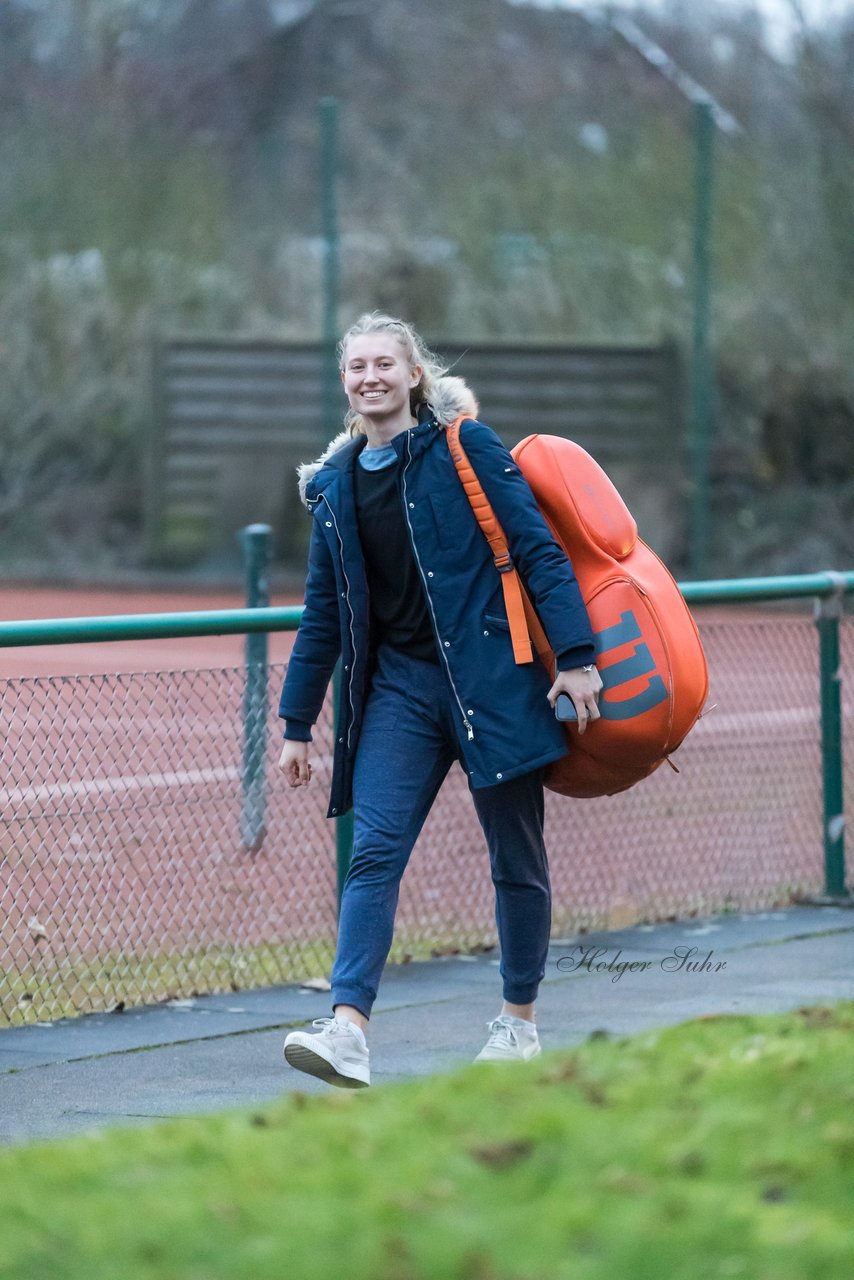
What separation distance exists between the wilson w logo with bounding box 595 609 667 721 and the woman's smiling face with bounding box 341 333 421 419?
71cm

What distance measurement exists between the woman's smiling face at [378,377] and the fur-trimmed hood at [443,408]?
0.08 meters

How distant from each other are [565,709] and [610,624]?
9.4 inches

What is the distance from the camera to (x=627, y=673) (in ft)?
16.5

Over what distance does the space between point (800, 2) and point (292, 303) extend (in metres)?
6.90

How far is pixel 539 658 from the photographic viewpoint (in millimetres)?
5094

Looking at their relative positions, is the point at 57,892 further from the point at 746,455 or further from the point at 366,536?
the point at 746,455

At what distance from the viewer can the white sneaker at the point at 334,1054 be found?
15.9 feet

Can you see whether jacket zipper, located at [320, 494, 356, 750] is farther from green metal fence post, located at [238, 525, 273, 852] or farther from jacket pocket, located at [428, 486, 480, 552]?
green metal fence post, located at [238, 525, 273, 852]

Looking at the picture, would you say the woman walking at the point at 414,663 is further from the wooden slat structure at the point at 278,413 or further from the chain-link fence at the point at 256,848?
the wooden slat structure at the point at 278,413

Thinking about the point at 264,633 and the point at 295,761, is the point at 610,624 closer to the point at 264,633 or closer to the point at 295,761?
the point at 295,761

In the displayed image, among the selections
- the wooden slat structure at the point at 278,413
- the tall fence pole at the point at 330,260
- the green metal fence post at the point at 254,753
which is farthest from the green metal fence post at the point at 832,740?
the wooden slat structure at the point at 278,413

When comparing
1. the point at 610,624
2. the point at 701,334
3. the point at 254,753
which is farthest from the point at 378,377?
the point at 701,334

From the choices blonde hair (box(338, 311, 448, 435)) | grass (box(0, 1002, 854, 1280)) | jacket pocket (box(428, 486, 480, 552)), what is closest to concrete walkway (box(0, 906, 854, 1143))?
jacket pocket (box(428, 486, 480, 552))

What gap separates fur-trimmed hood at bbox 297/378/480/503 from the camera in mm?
5211
